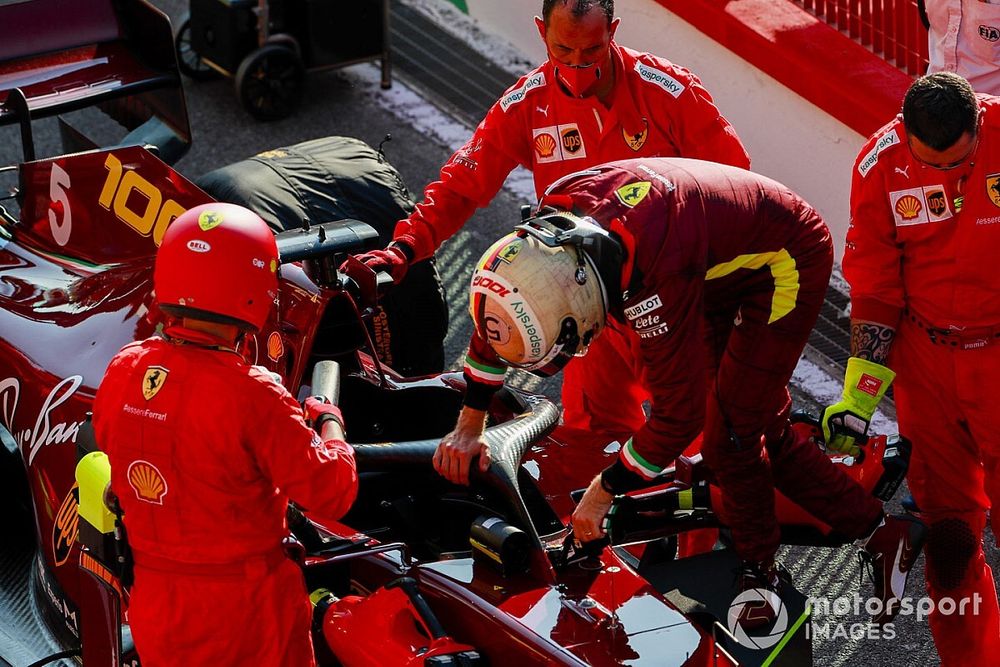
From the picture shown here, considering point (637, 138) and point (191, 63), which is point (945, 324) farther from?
point (191, 63)

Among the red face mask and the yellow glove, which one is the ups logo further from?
the yellow glove

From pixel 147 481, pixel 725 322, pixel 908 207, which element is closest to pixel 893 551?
pixel 725 322

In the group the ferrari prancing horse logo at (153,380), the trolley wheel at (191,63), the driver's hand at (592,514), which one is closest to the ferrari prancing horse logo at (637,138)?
the driver's hand at (592,514)

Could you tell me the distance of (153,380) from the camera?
2783 millimetres

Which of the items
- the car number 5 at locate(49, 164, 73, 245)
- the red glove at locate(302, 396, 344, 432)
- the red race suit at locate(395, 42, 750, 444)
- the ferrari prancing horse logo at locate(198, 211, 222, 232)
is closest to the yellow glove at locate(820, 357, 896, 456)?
the red race suit at locate(395, 42, 750, 444)

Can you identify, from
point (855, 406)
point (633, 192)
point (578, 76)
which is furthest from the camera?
point (578, 76)

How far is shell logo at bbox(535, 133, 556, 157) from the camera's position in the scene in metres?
4.23

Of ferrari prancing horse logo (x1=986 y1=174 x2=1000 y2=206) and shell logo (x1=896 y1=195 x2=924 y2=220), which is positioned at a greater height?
ferrari prancing horse logo (x1=986 y1=174 x2=1000 y2=206)

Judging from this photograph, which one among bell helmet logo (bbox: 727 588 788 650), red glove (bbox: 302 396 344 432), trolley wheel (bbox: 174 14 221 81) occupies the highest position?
red glove (bbox: 302 396 344 432)

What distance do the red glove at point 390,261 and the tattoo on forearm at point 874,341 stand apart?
4.52 ft

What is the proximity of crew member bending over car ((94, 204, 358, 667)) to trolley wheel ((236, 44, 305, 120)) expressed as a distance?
4309mm

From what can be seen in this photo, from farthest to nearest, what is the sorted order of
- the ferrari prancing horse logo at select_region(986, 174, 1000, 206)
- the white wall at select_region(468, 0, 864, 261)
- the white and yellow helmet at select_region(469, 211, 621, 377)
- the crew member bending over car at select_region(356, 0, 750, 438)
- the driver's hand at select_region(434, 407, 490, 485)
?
1. the white wall at select_region(468, 0, 864, 261)
2. the crew member bending over car at select_region(356, 0, 750, 438)
3. the ferrari prancing horse logo at select_region(986, 174, 1000, 206)
4. the driver's hand at select_region(434, 407, 490, 485)
5. the white and yellow helmet at select_region(469, 211, 621, 377)

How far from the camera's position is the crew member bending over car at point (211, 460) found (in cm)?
276

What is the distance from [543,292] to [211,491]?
0.84m
